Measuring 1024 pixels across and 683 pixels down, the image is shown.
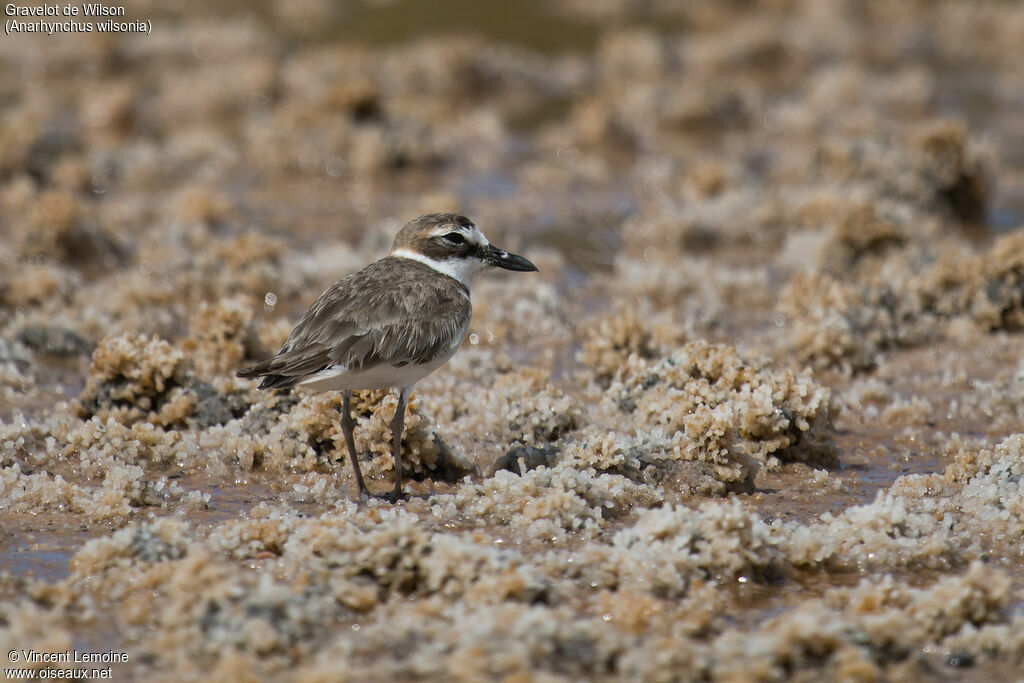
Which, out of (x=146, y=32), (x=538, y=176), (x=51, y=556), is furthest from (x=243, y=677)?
(x=146, y=32)

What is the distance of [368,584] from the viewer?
649 cm

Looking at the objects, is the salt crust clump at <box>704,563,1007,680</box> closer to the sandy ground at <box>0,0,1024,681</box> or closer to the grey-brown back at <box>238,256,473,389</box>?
the sandy ground at <box>0,0,1024,681</box>

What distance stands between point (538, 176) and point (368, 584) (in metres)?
11.3

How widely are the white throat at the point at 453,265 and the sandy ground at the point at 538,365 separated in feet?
3.18

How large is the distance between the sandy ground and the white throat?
969 millimetres

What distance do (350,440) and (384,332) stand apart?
76cm

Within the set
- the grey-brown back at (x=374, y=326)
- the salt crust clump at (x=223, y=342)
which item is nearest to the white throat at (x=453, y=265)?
the grey-brown back at (x=374, y=326)

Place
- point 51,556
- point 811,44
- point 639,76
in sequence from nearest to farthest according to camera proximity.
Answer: point 51,556 → point 639,76 → point 811,44

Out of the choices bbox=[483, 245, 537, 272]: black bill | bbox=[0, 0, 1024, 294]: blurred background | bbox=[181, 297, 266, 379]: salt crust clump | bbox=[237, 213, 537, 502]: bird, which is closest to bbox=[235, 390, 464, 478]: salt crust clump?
bbox=[237, 213, 537, 502]: bird

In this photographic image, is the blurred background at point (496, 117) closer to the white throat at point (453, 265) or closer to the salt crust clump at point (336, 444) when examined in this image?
the salt crust clump at point (336, 444)

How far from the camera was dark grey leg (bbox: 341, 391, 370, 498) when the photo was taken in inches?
310

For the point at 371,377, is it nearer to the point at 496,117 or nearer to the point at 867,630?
the point at 867,630

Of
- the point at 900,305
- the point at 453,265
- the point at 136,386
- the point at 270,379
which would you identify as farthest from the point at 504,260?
the point at 900,305

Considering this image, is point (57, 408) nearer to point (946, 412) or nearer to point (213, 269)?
point (213, 269)
